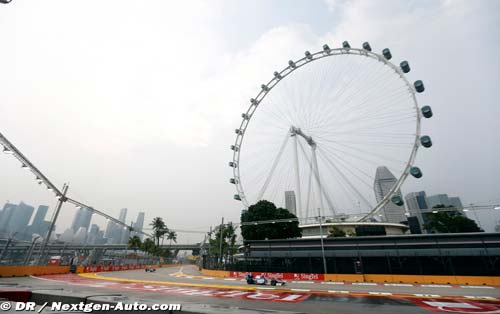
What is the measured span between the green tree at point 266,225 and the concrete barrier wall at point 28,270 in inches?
1455

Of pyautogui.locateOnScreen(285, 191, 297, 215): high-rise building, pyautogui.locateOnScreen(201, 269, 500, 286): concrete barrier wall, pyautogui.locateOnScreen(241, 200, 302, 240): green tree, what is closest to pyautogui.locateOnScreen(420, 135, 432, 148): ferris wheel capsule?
pyautogui.locateOnScreen(201, 269, 500, 286): concrete barrier wall

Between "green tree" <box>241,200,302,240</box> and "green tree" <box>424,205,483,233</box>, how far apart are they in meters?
38.9

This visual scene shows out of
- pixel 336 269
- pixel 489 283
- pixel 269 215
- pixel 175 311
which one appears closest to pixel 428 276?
pixel 489 283

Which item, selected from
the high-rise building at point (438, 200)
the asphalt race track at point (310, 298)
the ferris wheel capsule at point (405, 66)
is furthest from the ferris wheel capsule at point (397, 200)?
the high-rise building at point (438, 200)

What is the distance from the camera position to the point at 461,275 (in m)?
31.7

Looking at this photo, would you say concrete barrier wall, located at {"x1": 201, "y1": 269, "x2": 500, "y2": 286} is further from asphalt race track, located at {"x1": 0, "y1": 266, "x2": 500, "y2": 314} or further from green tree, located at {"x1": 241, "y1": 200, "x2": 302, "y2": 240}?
green tree, located at {"x1": 241, "y1": 200, "x2": 302, "y2": 240}

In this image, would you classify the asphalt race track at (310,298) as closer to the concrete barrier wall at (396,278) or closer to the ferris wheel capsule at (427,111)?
the concrete barrier wall at (396,278)

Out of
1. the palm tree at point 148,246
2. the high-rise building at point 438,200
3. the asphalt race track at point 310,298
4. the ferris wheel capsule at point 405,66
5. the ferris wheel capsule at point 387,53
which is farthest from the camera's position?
the high-rise building at point 438,200

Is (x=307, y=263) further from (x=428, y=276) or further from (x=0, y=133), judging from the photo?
(x=0, y=133)

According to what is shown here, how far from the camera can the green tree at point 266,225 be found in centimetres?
5784

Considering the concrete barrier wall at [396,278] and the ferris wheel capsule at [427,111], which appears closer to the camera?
the concrete barrier wall at [396,278]

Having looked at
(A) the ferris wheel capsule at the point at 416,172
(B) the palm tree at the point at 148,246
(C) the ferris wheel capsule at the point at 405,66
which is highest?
(C) the ferris wheel capsule at the point at 405,66

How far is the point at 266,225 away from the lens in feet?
192

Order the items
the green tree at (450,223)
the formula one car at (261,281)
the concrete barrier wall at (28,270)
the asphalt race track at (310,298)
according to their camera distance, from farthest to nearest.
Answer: the green tree at (450,223) → the formula one car at (261,281) → the concrete barrier wall at (28,270) → the asphalt race track at (310,298)
